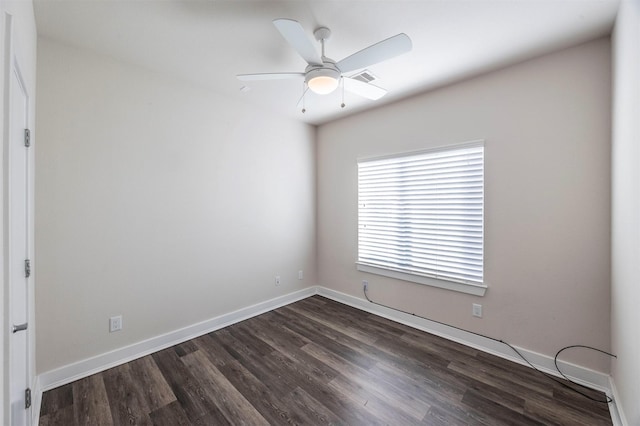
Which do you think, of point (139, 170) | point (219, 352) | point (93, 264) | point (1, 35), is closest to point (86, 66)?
point (139, 170)

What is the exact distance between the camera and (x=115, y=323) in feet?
7.63

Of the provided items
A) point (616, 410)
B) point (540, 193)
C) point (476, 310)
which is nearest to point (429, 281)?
point (476, 310)

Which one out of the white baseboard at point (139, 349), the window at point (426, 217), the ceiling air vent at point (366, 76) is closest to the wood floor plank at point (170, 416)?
the white baseboard at point (139, 349)

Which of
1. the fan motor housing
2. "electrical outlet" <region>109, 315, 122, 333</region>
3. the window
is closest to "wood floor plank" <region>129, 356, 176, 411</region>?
"electrical outlet" <region>109, 315, 122, 333</region>

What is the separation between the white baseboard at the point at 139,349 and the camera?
204 centimetres

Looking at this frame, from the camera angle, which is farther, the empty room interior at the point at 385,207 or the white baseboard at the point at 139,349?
the white baseboard at the point at 139,349

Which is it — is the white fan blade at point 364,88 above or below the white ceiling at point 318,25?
below

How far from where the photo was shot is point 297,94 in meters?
3.00

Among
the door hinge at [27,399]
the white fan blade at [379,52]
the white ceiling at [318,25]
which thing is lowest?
the door hinge at [27,399]

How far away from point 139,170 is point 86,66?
0.88 meters

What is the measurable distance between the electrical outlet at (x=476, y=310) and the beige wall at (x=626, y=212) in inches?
33.9

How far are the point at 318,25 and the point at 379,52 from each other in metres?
0.52

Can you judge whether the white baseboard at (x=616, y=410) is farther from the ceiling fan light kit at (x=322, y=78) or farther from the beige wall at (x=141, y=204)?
the beige wall at (x=141, y=204)

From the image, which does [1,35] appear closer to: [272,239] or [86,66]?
[86,66]
